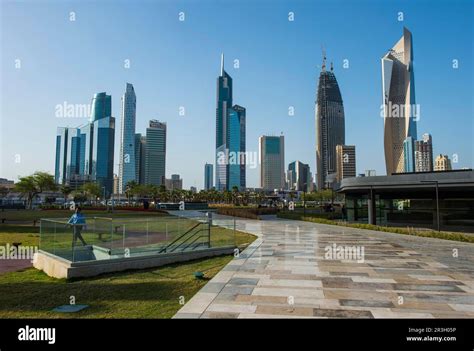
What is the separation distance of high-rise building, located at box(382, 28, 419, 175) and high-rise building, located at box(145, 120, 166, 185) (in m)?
105

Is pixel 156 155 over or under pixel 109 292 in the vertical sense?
over

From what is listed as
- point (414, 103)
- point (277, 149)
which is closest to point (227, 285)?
point (414, 103)

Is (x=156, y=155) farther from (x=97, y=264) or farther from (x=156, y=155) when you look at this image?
(x=97, y=264)

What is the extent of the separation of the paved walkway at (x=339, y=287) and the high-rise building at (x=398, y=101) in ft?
477

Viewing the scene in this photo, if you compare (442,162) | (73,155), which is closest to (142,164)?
(73,155)

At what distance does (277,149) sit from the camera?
19612 centimetres

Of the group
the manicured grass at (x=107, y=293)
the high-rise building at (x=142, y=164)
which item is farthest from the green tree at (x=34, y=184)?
the high-rise building at (x=142, y=164)

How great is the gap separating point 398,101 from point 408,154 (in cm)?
2752

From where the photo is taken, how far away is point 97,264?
445 inches

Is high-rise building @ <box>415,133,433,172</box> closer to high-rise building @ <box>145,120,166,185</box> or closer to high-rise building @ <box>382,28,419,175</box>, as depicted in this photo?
high-rise building @ <box>382,28,419,175</box>

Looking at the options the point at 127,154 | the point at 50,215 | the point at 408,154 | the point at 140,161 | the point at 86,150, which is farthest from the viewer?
the point at 86,150

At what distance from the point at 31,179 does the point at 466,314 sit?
76.9 m
